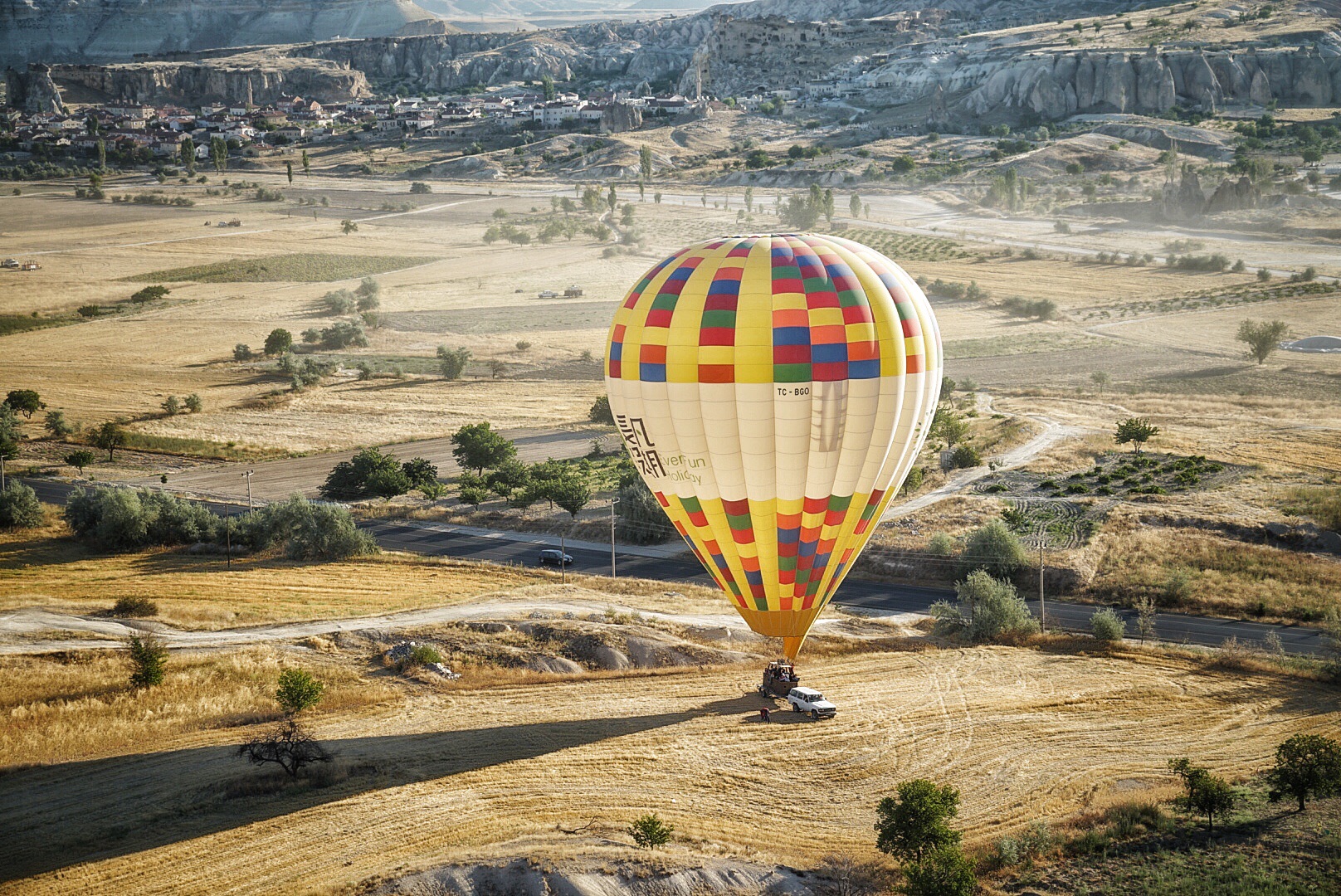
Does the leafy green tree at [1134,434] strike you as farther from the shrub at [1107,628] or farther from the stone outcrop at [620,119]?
the stone outcrop at [620,119]

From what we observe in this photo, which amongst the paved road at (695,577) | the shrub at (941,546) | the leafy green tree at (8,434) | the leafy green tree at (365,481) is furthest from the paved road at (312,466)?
the shrub at (941,546)

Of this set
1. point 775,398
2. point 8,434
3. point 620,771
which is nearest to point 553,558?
point 620,771

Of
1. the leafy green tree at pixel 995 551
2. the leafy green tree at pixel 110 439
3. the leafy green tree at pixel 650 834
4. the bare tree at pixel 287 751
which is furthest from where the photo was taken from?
the leafy green tree at pixel 110 439

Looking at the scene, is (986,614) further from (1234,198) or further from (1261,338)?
(1234,198)

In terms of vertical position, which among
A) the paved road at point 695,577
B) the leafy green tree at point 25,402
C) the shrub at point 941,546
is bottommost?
the paved road at point 695,577

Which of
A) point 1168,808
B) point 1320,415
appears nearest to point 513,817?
point 1168,808

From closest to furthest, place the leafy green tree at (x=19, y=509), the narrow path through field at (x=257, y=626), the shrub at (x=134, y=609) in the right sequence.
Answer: the narrow path through field at (x=257, y=626)
the shrub at (x=134, y=609)
the leafy green tree at (x=19, y=509)

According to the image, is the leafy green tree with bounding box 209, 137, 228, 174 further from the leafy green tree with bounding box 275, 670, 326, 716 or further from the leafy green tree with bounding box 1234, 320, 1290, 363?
the leafy green tree with bounding box 275, 670, 326, 716
